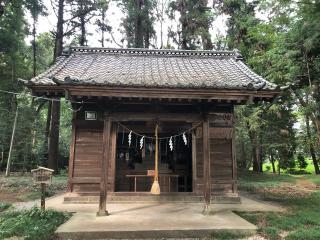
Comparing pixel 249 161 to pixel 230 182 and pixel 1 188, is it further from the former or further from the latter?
pixel 1 188

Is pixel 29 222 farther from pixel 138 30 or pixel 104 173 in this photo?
pixel 138 30

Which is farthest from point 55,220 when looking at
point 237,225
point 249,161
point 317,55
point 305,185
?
point 249,161

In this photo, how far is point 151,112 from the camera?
8.78 meters

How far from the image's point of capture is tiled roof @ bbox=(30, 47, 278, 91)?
28.0 ft

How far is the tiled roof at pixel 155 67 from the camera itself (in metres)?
8.54

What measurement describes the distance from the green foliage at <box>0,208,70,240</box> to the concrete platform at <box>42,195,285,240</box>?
0.94ft

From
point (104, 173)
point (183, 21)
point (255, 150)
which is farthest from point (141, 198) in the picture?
point (183, 21)

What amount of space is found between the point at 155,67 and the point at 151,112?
11.0 feet

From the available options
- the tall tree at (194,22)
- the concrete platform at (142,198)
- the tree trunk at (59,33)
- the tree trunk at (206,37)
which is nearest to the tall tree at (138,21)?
the tall tree at (194,22)

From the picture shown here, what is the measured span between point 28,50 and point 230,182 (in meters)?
23.3

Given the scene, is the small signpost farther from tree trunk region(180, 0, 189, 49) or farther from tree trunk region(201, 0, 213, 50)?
tree trunk region(180, 0, 189, 49)

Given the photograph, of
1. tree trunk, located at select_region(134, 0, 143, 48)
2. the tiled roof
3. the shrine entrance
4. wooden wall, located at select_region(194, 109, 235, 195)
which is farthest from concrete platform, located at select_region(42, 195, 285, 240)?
tree trunk, located at select_region(134, 0, 143, 48)

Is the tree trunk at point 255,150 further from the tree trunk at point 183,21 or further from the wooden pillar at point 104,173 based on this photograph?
the wooden pillar at point 104,173

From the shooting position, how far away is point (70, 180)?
10086 mm
